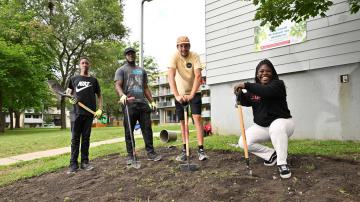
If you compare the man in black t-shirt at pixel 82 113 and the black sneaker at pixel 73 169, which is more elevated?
the man in black t-shirt at pixel 82 113

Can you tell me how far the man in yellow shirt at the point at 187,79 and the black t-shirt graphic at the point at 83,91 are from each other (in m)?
1.37

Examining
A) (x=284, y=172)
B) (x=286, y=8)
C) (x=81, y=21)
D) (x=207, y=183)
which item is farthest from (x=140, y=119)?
(x=81, y=21)

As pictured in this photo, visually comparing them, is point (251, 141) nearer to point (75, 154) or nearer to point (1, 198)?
point (75, 154)

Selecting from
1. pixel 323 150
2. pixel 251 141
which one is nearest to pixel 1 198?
pixel 251 141

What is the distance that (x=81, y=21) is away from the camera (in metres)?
26.7

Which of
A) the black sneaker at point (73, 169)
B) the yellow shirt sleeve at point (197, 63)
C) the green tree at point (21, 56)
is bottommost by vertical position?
the black sneaker at point (73, 169)

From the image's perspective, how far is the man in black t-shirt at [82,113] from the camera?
5.72 m

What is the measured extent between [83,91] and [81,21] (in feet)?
73.4

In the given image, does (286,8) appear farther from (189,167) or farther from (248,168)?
(189,167)

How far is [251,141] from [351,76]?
381 cm

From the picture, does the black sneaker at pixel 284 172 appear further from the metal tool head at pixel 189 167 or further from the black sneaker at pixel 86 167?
the black sneaker at pixel 86 167

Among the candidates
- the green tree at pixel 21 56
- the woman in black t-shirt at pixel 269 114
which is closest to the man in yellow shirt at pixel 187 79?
Answer: the woman in black t-shirt at pixel 269 114

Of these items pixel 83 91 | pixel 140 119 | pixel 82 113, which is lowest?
pixel 140 119

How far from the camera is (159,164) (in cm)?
545
